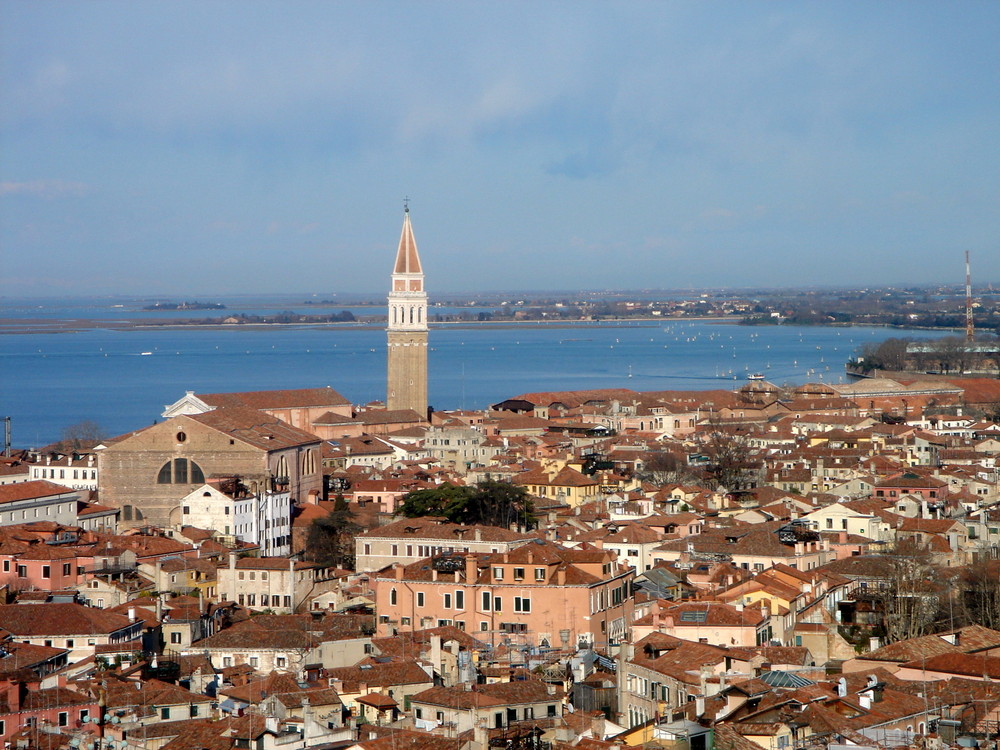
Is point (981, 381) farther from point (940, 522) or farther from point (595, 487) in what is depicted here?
point (940, 522)

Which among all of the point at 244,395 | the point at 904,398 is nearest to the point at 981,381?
the point at 904,398

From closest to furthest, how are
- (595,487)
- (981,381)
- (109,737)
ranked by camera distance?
(109,737) → (595,487) → (981,381)

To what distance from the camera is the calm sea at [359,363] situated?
67.2 meters

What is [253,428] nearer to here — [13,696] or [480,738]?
[13,696]

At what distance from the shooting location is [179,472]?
25453 millimetres

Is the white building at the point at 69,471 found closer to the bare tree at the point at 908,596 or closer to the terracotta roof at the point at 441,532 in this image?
the terracotta roof at the point at 441,532

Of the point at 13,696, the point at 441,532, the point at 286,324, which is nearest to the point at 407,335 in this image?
the point at 441,532

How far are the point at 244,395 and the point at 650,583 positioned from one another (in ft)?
67.1

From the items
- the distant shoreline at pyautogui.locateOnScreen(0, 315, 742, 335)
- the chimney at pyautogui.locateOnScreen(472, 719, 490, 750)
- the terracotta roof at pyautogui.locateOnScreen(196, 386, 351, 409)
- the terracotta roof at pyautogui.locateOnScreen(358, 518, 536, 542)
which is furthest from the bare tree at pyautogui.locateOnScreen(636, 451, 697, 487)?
Answer: the distant shoreline at pyautogui.locateOnScreen(0, 315, 742, 335)

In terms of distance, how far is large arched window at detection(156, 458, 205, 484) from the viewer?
2541 centimetres

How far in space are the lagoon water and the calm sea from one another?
10 cm

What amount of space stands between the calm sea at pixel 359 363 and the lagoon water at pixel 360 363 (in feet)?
0.32

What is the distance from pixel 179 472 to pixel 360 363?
7339 centimetres

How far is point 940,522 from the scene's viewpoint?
68.0 feet
